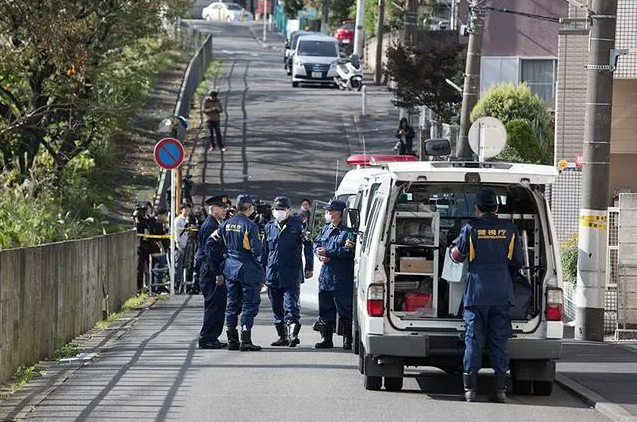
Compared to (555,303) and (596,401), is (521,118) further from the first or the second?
(596,401)

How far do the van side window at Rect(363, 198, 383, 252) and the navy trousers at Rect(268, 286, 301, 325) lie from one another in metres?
2.59

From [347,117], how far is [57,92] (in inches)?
880

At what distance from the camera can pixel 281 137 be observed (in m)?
45.9

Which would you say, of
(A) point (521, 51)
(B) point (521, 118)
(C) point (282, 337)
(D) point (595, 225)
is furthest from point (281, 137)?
(C) point (282, 337)

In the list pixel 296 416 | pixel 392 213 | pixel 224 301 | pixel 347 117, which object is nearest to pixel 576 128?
pixel 224 301

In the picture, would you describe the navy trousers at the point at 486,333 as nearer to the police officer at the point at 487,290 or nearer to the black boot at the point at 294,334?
the police officer at the point at 487,290

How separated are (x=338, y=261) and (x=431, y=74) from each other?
2486cm

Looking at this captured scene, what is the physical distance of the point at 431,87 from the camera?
41281 millimetres

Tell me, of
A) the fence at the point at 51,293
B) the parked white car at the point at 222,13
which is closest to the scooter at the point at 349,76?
the fence at the point at 51,293

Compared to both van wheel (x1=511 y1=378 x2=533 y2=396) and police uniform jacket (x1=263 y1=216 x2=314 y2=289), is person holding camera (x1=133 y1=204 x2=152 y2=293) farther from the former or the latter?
van wheel (x1=511 y1=378 x2=533 y2=396)

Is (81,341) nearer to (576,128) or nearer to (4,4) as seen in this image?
(4,4)

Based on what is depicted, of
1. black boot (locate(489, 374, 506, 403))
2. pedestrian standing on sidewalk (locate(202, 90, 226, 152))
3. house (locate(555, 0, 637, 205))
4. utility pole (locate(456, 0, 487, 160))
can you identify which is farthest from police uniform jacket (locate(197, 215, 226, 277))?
pedestrian standing on sidewalk (locate(202, 90, 226, 152))

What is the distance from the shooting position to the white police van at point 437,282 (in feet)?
42.2

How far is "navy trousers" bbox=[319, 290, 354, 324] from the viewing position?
16719mm
